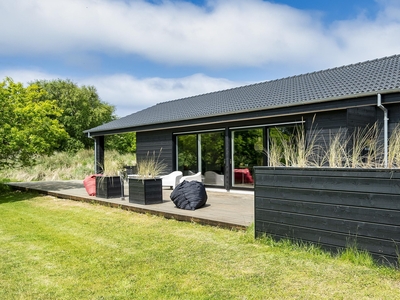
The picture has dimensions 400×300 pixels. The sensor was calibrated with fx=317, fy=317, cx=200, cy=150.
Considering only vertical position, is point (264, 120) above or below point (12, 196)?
above

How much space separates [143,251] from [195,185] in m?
2.50

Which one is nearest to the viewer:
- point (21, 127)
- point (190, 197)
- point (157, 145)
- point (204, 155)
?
point (190, 197)

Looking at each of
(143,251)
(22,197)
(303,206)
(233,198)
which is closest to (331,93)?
(233,198)

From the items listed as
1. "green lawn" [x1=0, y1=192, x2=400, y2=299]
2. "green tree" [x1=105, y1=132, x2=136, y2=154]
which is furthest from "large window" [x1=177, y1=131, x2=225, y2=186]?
"green tree" [x1=105, y1=132, x2=136, y2=154]

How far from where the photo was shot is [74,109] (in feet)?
89.9

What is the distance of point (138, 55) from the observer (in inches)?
592

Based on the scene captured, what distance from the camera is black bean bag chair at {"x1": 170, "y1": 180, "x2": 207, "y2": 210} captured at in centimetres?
575

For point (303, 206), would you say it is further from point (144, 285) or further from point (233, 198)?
point (233, 198)

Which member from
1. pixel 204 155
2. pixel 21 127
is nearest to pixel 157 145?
pixel 204 155

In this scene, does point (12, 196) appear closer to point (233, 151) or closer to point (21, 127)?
point (21, 127)

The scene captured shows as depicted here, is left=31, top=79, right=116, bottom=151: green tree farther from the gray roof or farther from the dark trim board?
the dark trim board

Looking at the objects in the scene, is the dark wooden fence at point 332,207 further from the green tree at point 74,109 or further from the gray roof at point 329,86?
the green tree at point 74,109

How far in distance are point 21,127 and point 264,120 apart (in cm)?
642

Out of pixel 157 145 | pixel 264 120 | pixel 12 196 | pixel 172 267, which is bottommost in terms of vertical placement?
pixel 172 267
